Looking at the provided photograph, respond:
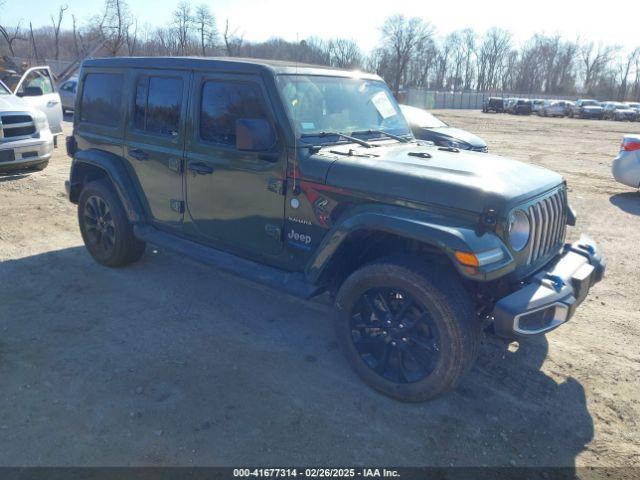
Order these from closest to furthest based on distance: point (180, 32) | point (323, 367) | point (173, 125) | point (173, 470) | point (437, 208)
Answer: point (173, 470)
point (437, 208)
point (323, 367)
point (173, 125)
point (180, 32)

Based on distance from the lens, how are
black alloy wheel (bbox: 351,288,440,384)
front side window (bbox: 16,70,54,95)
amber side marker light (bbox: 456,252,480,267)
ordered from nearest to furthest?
1. amber side marker light (bbox: 456,252,480,267)
2. black alloy wheel (bbox: 351,288,440,384)
3. front side window (bbox: 16,70,54,95)

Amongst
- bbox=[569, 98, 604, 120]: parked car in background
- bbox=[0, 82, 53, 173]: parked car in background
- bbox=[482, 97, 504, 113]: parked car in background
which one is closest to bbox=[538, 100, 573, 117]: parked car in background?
bbox=[569, 98, 604, 120]: parked car in background

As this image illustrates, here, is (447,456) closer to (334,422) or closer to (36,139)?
(334,422)

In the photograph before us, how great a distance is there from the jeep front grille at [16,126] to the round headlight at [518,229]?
871cm

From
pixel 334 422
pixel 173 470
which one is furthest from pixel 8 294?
pixel 334 422

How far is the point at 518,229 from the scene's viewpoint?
3121 millimetres

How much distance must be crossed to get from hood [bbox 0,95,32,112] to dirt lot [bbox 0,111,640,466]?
16.0 ft

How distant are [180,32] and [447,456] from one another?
112ft

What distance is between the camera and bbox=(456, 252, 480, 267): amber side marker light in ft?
9.11

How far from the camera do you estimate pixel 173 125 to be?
14.3 ft

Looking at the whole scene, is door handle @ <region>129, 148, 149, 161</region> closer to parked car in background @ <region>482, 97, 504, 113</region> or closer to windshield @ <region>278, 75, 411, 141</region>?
windshield @ <region>278, 75, 411, 141</region>

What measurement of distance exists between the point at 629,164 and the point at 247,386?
30.4 ft

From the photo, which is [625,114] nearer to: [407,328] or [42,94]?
[42,94]

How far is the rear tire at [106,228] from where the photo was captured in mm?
5031
